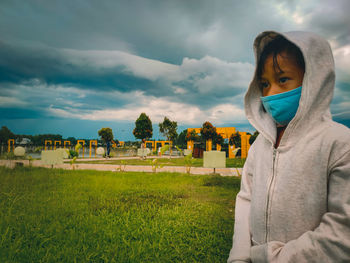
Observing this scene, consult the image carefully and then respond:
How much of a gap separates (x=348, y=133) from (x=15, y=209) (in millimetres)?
4315

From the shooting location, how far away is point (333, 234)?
2.31 ft

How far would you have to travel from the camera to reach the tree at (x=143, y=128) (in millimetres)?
26797

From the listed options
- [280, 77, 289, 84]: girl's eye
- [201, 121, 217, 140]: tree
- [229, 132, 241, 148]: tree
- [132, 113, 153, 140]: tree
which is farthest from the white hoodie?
[132, 113, 153, 140]: tree

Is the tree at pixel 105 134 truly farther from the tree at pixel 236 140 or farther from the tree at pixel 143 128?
the tree at pixel 236 140

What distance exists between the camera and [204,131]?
21297 mm

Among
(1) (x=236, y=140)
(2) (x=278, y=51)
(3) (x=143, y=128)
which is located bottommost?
(1) (x=236, y=140)

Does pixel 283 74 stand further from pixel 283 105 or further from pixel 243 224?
pixel 243 224

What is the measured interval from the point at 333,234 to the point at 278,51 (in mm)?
830

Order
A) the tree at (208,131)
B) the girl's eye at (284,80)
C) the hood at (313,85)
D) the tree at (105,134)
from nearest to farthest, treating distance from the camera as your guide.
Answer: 1. the hood at (313,85)
2. the girl's eye at (284,80)
3. the tree at (208,131)
4. the tree at (105,134)

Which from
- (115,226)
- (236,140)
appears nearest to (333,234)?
(115,226)

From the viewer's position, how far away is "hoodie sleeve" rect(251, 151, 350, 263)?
2.26 feet

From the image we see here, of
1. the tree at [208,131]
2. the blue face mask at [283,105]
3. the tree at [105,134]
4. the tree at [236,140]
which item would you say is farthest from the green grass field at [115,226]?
the tree at [105,134]

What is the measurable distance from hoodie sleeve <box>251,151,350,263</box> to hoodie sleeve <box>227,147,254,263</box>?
202 millimetres

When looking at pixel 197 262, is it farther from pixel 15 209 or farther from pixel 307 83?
pixel 15 209
